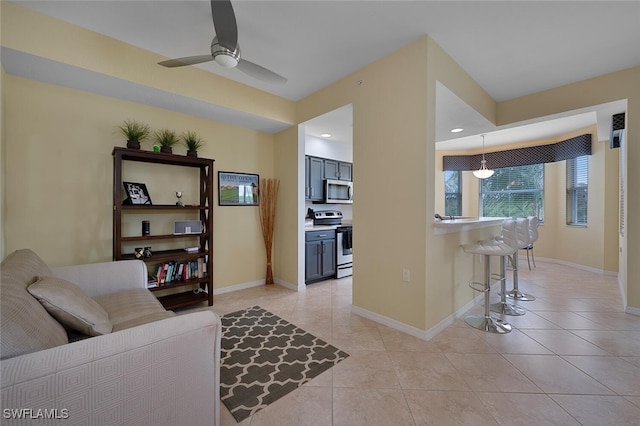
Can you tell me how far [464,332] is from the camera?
236 cm

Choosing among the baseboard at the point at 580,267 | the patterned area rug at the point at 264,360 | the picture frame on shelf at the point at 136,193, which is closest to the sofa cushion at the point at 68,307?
the patterned area rug at the point at 264,360

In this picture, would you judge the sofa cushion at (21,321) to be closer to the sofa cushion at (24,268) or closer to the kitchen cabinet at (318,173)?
the sofa cushion at (24,268)

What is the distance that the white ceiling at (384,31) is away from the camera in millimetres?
1932

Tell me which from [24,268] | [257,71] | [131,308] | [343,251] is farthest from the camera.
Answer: [343,251]

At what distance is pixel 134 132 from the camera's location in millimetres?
2637

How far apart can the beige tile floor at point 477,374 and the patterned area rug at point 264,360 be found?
75 millimetres

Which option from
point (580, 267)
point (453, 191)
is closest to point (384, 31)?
point (453, 191)

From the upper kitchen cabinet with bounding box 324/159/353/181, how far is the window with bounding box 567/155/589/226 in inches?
173

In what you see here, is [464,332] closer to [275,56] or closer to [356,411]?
[356,411]

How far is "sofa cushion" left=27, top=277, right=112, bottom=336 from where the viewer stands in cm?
117

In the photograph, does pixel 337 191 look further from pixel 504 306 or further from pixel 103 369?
pixel 103 369

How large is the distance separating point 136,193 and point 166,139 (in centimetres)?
68

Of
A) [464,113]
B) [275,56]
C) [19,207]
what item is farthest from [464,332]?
[19,207]

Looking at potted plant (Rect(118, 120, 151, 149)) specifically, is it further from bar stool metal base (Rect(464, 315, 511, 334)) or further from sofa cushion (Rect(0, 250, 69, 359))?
bar stool metal base (Rect(464, 315, 511, 334))
